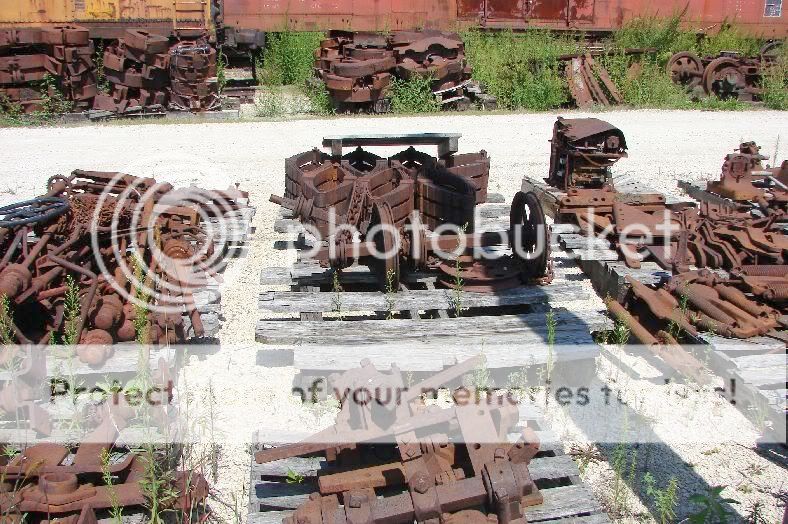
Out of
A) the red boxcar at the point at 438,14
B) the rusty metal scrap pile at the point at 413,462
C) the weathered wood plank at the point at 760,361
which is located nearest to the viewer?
the rusty metal scrap pile at the point at 413,462

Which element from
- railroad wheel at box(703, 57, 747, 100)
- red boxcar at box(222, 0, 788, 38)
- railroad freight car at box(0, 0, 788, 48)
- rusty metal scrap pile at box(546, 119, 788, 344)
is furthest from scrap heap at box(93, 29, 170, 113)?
railroad wheel at box(703, 57, 747, 100)

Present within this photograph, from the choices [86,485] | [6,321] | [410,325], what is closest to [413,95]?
[410,325]

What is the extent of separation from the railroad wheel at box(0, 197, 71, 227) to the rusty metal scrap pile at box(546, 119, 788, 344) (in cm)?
375

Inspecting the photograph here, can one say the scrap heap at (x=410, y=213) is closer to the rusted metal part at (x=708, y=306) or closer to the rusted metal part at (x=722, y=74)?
the rusted metal part at (x=708, y=306)

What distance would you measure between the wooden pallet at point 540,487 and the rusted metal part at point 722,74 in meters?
12.8

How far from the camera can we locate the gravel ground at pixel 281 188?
3.63 meters

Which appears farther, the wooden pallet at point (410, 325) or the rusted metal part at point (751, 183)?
the rusted metal part at point (751, 183)

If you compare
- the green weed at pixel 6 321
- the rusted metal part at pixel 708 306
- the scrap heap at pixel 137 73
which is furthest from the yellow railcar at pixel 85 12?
the rusted metal part at pixel 708 306

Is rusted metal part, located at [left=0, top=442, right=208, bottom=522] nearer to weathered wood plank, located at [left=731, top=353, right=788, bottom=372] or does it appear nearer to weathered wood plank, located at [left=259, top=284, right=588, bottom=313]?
weathered wood plank, located at [left=259, top=284, right=588, bottom=313]

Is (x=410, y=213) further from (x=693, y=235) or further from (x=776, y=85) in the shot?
(x=776, y=85)

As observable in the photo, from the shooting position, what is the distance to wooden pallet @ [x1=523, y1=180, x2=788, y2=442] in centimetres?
359

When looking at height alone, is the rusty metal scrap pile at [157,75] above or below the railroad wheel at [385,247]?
above

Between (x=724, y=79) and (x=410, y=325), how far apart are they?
1213 cm

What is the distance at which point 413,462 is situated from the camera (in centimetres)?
295
